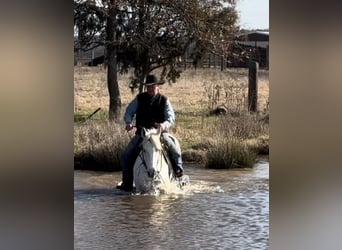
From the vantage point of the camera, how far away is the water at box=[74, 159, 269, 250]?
3.53 meters

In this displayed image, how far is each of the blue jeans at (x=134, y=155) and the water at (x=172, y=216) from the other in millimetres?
57

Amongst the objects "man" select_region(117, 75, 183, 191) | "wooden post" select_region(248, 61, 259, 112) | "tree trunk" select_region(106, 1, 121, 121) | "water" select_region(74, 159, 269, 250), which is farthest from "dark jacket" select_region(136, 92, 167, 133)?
"wooden post" select_region(248, 61, 259, 112)

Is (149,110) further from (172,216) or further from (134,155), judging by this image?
(172,216)

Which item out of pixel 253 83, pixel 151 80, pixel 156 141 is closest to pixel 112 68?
pixel 151 80

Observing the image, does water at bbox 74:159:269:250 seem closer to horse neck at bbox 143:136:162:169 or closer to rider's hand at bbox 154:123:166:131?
horse neck at bbox 143:136:162:169

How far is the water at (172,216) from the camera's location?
3.53 metres

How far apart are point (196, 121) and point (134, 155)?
0.44 m

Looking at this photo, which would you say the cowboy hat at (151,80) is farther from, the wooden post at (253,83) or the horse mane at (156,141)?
the wooden post at (253,83)

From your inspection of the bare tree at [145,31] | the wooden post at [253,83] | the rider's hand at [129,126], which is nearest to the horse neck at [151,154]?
the rider's hand at [129,126]

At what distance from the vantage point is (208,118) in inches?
143
